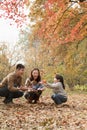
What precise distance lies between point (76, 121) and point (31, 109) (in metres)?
2.13

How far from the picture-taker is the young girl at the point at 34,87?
1109cm

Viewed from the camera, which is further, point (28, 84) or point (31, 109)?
point (28, 84)

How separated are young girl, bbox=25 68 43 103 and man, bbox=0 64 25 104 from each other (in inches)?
25.8

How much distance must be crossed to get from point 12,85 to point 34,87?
1161 mm

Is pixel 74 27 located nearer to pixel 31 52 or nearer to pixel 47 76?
pixel 47 76

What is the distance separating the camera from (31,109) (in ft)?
33.1

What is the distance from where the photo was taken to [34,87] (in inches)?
441

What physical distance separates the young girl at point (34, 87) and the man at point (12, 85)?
655mm

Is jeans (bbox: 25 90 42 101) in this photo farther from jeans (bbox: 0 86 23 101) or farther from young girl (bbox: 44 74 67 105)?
jeans (bbox: 0 86 23 101)

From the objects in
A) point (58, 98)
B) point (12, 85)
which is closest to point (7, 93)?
point (12, 85)

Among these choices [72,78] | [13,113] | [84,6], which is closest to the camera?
[13,113]

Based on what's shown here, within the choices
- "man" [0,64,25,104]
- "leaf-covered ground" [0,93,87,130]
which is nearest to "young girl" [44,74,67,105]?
"leaf-covered ground" [0,93,87,130]

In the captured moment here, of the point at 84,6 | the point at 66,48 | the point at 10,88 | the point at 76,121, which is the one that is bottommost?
the point at 76,121

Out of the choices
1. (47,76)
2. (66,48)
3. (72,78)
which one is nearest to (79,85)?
(72,78)
